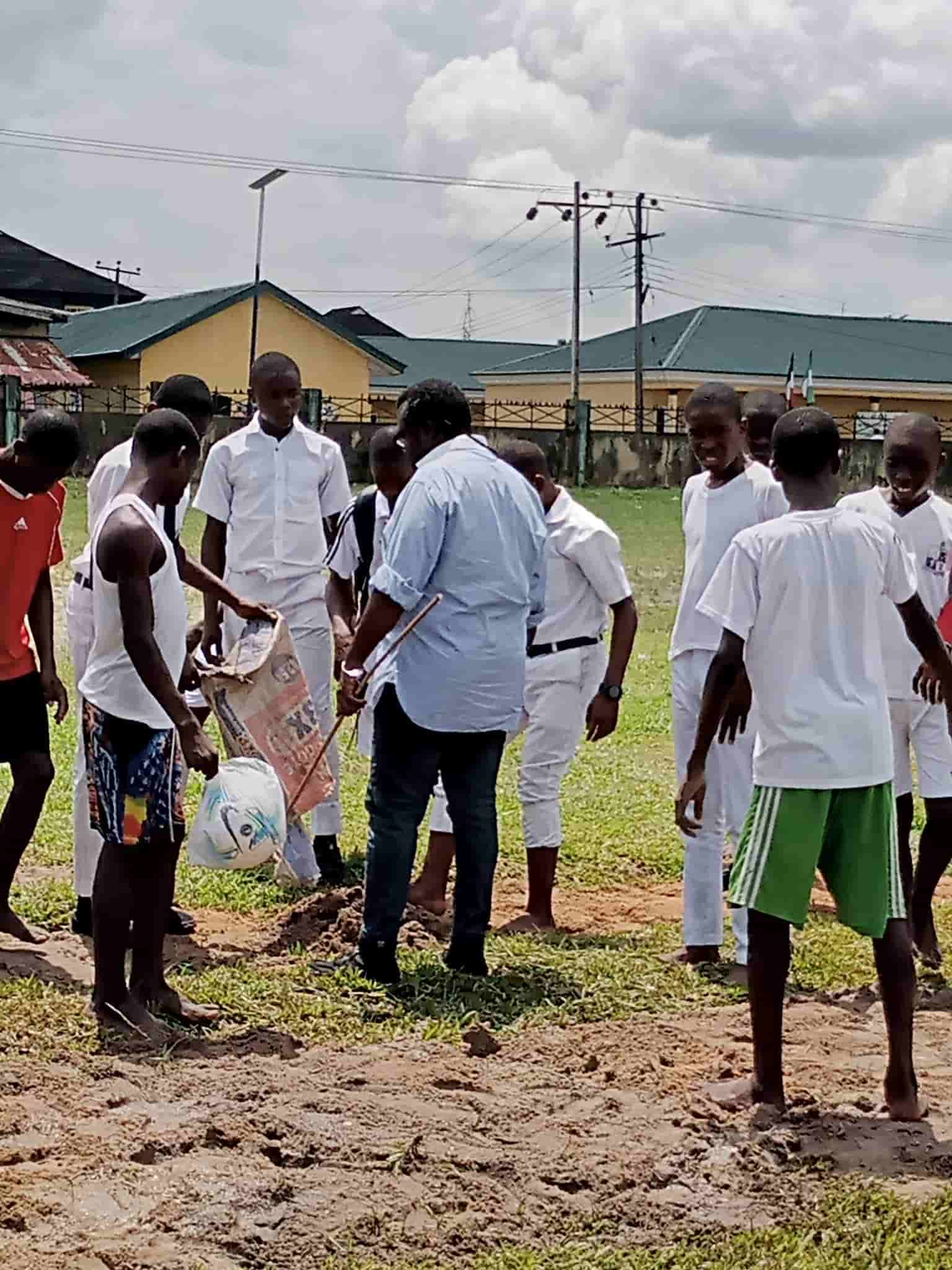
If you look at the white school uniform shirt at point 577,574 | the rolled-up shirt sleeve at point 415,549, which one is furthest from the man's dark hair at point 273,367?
the rolled-up shirt sleeve at point 415,549

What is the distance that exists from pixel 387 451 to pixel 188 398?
1.15 meters

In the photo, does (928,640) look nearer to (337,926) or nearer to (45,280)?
(337,926)

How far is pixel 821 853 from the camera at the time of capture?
4.86 meters

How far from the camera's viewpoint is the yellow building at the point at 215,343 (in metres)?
49.4

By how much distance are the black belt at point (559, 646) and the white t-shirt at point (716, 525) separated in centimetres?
78

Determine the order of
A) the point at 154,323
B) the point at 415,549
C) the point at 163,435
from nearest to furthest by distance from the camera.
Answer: the point at 163,435
the point at 415,549
the point at 154,323

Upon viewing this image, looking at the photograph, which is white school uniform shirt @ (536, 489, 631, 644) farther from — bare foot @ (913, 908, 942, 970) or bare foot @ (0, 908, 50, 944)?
bare foot @ (0, 908, 50, 944)

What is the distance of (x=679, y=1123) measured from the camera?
475 cm

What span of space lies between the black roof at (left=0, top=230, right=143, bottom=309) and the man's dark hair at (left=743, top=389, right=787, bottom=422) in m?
64.4

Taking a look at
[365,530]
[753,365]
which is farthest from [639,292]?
[365,530]

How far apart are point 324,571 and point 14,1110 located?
146 inches

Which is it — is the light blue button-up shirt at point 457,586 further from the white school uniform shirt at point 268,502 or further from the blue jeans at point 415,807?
the white school uniform shirt at point 268,502

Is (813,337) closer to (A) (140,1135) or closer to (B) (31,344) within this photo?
(B) (31,344)

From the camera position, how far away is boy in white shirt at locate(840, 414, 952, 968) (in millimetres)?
6445
